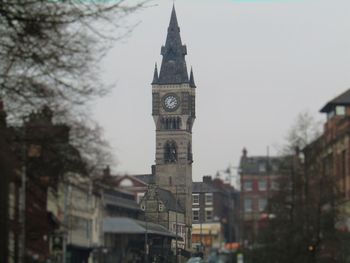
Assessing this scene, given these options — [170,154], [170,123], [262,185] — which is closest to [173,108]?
[170,123]

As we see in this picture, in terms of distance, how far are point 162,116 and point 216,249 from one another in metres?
75.5

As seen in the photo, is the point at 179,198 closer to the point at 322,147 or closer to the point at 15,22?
the point at 322,147

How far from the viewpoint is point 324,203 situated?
56.3 meters

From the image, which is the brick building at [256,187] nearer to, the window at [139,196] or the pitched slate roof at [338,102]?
the window at [139,196]

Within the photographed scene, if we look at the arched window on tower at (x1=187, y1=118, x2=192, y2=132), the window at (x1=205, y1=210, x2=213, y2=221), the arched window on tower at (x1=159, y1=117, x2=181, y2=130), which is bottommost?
the window at (x1=205, y1=210, x2=213, y2=221)

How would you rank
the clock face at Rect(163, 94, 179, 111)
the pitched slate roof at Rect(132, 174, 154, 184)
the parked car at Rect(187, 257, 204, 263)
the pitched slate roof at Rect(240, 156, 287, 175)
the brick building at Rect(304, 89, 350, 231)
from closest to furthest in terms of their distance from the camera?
1. the pitched slate roof at Rect(240, 156, 287, 175)
2. the brick building at Rect(304, 89, 350, 231)
3. the parked car at Rect(187, 257, 204, 263)
4. the pitched slate roof at Rect(132, 174, 154, 184)
5. the clock face at Rect(163, 94, 179, 111)

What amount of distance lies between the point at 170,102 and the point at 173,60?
5.93m

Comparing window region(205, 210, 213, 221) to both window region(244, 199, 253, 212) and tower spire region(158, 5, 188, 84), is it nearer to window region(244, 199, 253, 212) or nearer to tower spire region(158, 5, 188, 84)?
window region(244, 199, 253, 212)

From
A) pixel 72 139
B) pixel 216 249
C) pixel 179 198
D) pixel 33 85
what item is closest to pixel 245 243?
pixel 216 249

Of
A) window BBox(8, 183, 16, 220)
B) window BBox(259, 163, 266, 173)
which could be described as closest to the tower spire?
window BBox(259, 163, 266, 173)

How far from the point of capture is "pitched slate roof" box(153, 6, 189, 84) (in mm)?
123562

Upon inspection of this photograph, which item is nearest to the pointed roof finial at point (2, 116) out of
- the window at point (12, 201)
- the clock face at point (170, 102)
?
the window at point (12, 201)

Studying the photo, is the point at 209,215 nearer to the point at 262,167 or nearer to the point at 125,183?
the point at 262,167

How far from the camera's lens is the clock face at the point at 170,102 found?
447ft
